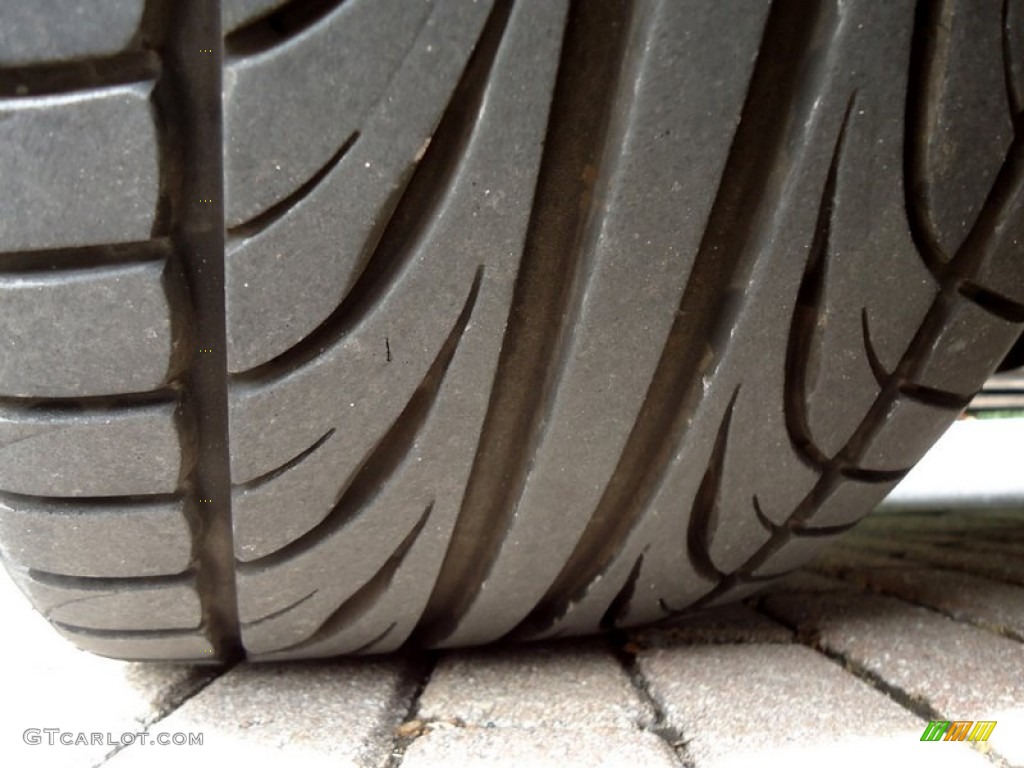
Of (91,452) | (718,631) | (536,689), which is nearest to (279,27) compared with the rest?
(91,452)

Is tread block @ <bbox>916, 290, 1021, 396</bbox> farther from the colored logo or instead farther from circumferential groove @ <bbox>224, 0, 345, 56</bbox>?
circumferential groove @ <bbox>224, 0, 345, 56</bbox>

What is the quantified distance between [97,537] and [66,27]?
0.28 m

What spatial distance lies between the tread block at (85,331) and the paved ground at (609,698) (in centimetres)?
24

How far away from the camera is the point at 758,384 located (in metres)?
0.46

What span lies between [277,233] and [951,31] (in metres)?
0.36

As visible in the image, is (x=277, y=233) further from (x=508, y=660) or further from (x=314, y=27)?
(x=508, y=660)

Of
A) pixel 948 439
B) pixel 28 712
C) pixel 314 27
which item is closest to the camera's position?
pixel 314 27

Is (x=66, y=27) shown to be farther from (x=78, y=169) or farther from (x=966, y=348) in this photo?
(x=966, y=348)

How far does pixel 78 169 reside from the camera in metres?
0.37

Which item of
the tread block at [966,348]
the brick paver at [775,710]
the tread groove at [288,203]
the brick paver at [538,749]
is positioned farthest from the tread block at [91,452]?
the tread block at [966,348]

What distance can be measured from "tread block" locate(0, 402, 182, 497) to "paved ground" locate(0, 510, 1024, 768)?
17 centimetres

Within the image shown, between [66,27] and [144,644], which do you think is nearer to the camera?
[66,27]

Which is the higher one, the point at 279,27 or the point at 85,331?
the point at 279,27

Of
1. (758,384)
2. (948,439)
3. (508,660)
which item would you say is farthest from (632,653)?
(948,439)
